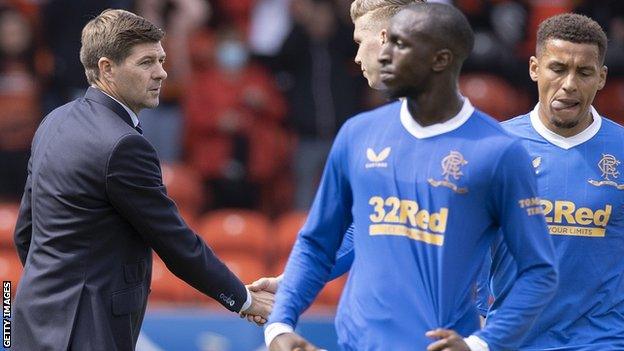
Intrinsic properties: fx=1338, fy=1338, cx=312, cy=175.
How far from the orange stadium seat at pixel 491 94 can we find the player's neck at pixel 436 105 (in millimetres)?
6329

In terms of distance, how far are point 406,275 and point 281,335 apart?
0.44 metres

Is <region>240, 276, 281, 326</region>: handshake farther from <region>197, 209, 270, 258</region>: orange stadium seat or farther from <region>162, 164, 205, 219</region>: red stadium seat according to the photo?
<region>162, 164, 205, 219</region>: red stadium seat

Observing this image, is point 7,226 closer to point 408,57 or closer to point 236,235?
point 236,235

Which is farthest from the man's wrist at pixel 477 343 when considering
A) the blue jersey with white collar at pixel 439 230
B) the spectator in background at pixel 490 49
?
the spectator in background at pixel 490 49

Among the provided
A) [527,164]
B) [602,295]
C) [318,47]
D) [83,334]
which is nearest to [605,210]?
[602,295]

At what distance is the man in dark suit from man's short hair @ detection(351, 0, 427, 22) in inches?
32.5

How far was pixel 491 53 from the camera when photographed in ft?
35.0

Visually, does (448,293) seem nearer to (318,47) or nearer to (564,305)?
(564,305)

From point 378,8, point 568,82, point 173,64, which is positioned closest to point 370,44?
point 378,8

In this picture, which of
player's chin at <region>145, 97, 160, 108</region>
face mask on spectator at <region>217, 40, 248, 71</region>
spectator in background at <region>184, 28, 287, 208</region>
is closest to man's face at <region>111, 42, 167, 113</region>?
player's chin at <region>145, 97, 160, 108</region>

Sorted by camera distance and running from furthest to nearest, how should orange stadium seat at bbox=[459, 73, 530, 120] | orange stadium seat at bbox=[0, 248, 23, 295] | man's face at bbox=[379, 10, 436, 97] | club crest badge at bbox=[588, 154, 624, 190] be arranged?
orange stadium seat at bbox=[459, 73, 530, 120] < orange stadium seat at bbox=[0, 248, 23, 295] < club crest badge at bbox=[588, 154, 624, 190] < man's face at bbox=[379, 10, 436, 97]

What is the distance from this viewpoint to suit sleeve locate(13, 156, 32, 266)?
17.5 feet

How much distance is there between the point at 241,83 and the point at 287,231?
49.6 inches

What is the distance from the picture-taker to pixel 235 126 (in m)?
10.4
